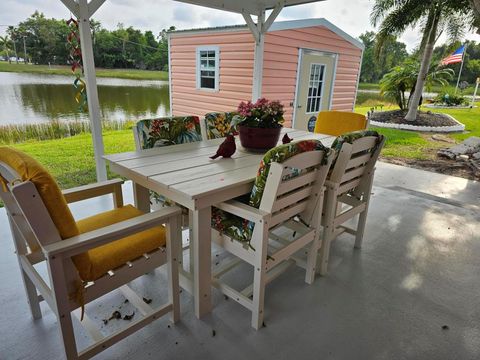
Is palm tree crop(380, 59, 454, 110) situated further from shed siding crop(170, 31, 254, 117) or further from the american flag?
shed siding crop(170, 31, 254, 117)

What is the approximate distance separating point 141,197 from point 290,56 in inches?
175

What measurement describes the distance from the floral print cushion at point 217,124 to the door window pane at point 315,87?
12.5 feet

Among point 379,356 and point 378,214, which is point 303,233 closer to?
point 379,356

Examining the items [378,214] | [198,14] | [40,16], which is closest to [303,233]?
[378,214]

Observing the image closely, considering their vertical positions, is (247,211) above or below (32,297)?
above

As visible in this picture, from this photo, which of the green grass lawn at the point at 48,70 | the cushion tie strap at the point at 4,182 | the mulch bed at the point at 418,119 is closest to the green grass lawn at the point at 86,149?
the mulch bed at the point at 418,119

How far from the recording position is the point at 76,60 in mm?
2561

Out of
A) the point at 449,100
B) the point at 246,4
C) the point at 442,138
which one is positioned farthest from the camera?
the point at 449,100

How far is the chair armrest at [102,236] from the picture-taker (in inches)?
41.9

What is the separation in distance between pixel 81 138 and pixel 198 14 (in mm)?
2951

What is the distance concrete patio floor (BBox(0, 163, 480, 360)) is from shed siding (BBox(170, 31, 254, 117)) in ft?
12.0

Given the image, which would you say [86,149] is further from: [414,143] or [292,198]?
[414,143]

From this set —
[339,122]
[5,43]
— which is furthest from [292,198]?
[5,43]

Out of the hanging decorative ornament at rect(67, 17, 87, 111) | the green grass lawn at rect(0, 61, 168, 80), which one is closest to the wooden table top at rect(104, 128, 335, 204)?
the hanging decorative ornament at rect(67, 17, 87, 111)
